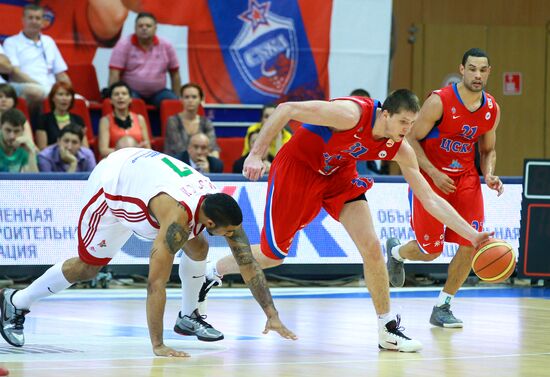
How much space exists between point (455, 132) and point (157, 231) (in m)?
3.00

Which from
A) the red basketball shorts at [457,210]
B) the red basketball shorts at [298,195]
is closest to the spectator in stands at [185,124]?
the red basketball shorts at [457,210]

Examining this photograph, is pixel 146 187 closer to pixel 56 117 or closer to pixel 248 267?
pixel 248 267

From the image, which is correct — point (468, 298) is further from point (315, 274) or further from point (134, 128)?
point (134, 128)

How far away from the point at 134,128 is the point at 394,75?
19.0ft

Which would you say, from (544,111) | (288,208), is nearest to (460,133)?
(288,208)

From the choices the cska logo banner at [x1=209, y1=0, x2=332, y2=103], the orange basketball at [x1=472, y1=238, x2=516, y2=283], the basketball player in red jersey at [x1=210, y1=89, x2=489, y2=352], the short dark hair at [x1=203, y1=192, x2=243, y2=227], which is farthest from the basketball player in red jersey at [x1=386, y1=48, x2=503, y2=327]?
the cska logo banner at [x1=209, y1=0, x2=332, y2=103]

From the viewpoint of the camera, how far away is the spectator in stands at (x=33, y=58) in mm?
13906

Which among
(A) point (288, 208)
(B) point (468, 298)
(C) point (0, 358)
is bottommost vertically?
(B) point (468, 298)

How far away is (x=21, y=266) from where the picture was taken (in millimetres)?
11938

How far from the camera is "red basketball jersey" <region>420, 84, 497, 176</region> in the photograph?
939 centimetres

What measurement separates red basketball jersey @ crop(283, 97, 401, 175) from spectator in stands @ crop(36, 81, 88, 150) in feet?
18.7

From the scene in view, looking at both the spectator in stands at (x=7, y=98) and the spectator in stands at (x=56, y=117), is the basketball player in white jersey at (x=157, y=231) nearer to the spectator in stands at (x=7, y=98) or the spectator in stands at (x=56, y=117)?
the spectator in stands at (x=7, y=98)

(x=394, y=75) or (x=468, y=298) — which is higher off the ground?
(x=394, y=75)

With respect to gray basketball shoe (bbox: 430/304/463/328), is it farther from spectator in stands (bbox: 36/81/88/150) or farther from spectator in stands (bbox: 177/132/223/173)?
spectator in stands (bbox: 36/81/88/150)
